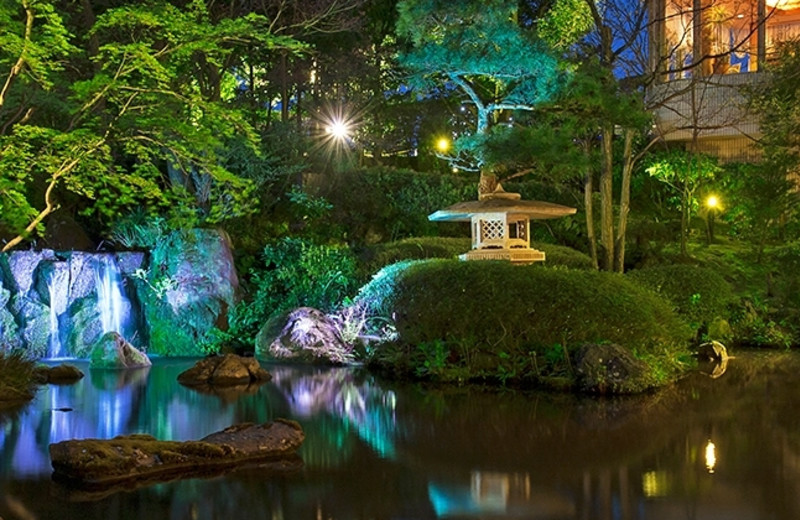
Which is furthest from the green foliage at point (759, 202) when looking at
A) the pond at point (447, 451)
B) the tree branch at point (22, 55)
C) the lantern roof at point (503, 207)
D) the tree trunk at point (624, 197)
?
the tree branch at point (22, 55)

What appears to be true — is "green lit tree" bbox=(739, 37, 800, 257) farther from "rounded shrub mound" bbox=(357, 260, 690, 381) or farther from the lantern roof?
"rounded shrub mound" bbox=(357, 260, 690, 381)

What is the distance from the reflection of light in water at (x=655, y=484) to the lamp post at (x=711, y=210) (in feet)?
65.8

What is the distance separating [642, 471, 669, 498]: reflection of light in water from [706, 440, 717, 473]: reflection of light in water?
0.44 metres

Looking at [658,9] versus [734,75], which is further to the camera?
[734,75]

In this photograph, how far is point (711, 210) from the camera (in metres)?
25.4

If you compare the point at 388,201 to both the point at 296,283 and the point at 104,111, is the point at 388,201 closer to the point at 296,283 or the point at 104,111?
the point at 296,283

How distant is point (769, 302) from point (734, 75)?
977 centimetres

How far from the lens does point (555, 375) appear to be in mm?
11547

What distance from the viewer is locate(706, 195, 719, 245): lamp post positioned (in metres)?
25.0

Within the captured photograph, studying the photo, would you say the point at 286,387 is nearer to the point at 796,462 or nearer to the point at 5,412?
the point at 5,412

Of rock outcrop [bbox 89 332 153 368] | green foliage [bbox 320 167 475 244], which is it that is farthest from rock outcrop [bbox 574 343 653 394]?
green foliage [bbox 320 167 475 244]

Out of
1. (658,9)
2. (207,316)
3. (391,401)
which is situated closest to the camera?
(391,401)

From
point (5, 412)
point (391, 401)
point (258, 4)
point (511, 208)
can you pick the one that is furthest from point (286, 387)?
point (258, 4)

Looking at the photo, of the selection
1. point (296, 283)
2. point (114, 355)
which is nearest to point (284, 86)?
point (296, 283)
